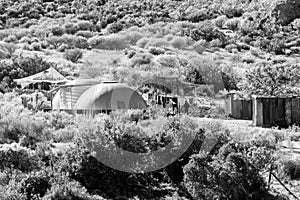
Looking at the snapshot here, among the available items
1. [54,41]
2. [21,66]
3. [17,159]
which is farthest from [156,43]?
[17,159]

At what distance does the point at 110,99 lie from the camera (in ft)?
61.1

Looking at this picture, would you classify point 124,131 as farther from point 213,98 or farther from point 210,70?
point 210,70

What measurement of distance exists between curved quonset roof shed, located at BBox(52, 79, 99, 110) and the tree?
6936mm

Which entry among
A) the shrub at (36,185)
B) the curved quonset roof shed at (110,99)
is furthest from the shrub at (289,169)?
the curved quonset roof shed at (110,99)

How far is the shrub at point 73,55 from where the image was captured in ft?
124

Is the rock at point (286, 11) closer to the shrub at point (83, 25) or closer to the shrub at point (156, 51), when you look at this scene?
the shrub at point (156, 51)

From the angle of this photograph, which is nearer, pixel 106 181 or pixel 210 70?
pixel 106 181

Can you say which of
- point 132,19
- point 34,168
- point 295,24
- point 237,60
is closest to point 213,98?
point 237,60

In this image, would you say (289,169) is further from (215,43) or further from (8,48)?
(8,48)

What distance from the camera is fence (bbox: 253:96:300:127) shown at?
685 inches

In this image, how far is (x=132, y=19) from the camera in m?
52.7

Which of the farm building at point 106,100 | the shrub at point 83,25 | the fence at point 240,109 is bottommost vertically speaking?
the fence at point 240,109

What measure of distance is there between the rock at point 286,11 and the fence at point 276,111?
2959 centimetres

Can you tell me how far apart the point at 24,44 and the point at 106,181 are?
33.2m
